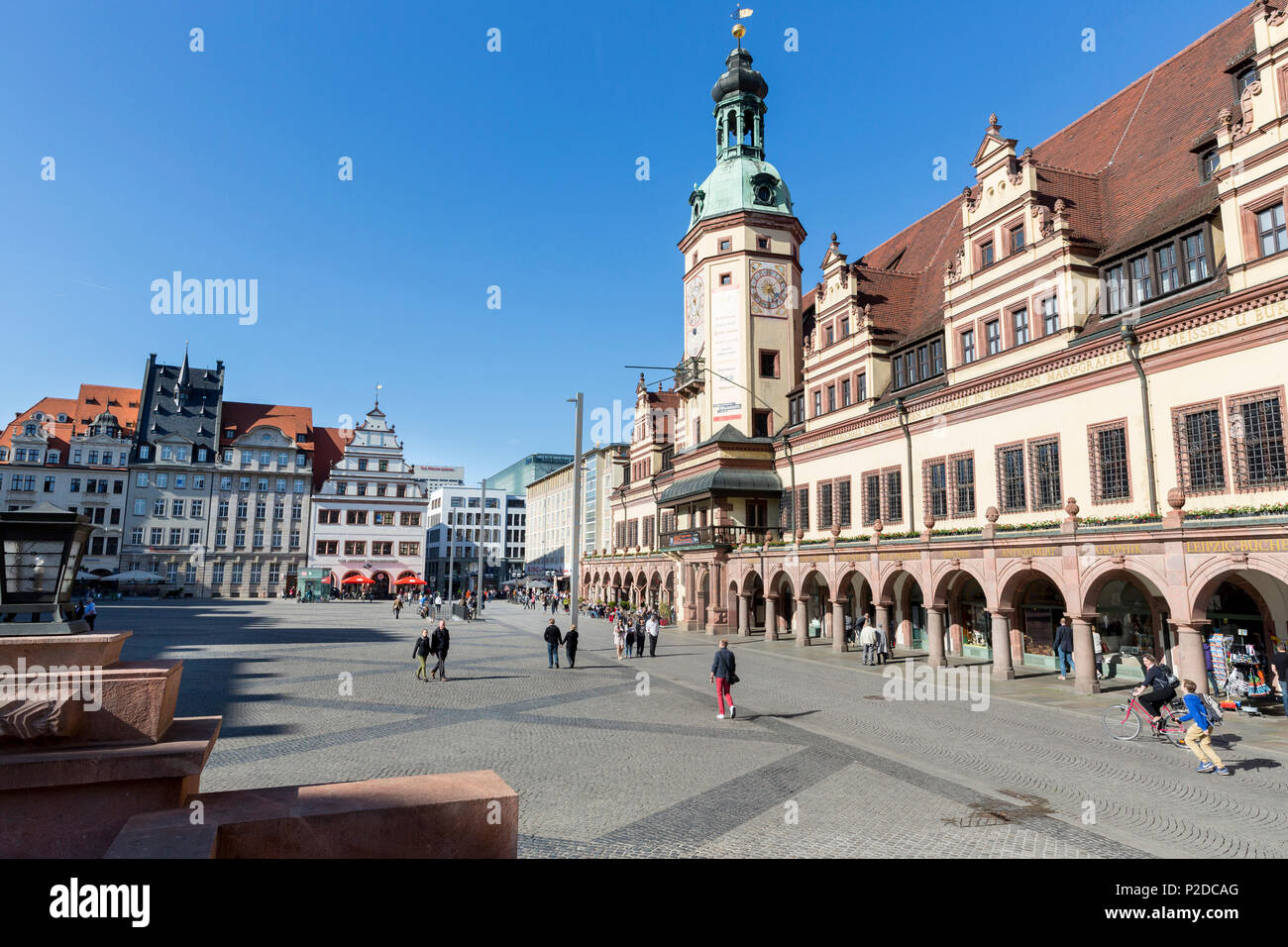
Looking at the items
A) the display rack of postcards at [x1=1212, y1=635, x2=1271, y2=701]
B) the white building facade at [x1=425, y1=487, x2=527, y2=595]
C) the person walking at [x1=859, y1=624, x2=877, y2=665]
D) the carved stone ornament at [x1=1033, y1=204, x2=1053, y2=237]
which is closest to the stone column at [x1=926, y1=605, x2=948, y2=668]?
the person walking at [x1=859, y1=624, x2=877, y2=665]

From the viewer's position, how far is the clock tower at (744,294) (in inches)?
1812

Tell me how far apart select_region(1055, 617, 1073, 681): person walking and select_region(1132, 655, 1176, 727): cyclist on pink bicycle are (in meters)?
9.95

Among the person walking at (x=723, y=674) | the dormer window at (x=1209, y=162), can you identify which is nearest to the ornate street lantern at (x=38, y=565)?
the person walking at (x=723, y=674)

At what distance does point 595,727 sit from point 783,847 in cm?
783

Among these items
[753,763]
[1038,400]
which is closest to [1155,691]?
[753,763]

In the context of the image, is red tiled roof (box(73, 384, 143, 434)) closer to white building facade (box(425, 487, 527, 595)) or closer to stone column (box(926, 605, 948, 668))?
white building facade (box(425, 487, 527, 595))

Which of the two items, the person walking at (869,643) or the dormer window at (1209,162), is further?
the person walking at (869,643)

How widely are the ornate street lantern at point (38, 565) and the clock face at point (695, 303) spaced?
44178mm

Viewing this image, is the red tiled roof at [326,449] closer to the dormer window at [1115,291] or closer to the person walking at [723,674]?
the person walking at [723,674]

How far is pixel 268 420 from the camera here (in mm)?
91000

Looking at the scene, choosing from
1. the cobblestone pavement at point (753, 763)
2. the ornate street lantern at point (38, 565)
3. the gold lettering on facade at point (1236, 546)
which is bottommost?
the cobblestone pavement at point (753, 763)
